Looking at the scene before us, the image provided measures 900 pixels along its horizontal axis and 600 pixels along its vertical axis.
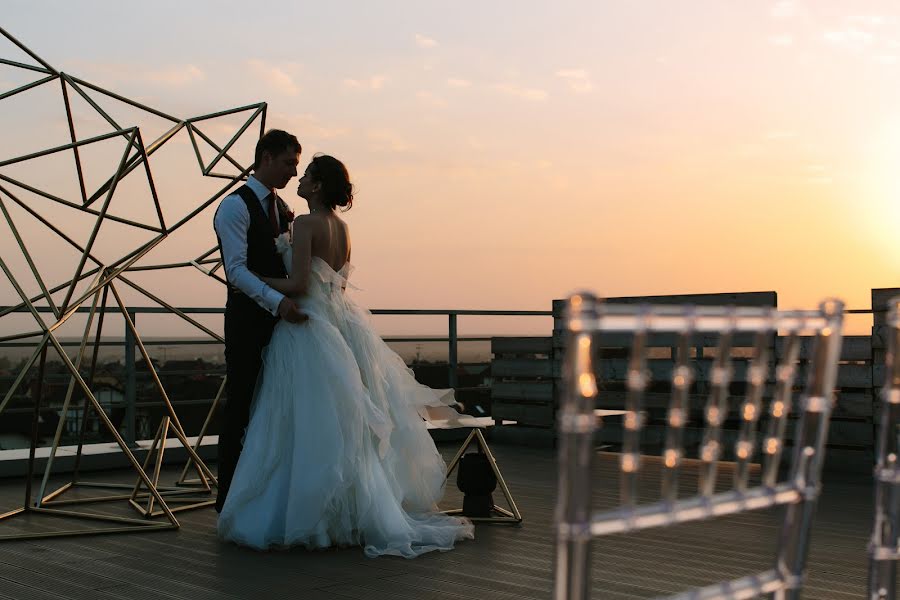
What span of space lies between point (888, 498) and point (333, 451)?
2.69m

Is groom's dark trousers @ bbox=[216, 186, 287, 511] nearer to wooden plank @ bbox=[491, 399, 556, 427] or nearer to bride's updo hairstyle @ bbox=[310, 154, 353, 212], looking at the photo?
bride's updo hairstyle @ bbox=[310, 154, 353, 212]

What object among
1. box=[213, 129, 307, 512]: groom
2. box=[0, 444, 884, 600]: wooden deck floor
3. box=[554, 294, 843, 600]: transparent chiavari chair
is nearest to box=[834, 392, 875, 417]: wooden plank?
box=[0, 444, 884, 600]: wooden deck floor

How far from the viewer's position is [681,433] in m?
1.25

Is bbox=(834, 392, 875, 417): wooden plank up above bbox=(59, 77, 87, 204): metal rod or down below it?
below

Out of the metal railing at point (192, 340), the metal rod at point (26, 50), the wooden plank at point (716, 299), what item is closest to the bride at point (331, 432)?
the metal railing at point (192, 340)

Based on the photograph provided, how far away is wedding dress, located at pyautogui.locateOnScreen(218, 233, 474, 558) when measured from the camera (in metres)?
4.09

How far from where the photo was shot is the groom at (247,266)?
A: 4414 millimetres

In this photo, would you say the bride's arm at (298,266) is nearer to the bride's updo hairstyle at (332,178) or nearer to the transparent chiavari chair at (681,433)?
the bride's updo hairstyle at (332,178)

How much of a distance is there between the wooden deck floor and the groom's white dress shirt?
3.20 ft

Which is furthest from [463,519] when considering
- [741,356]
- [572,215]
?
[572,215]

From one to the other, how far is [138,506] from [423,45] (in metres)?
5.07

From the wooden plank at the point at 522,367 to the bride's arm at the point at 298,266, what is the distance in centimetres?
420

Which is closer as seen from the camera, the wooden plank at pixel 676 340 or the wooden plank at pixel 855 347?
the wooden plank at pixel 855 347

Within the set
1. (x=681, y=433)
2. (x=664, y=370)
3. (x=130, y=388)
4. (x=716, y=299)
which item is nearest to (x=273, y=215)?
(x=130, y=388)
